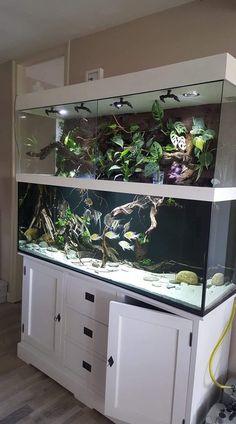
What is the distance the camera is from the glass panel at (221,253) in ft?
4.99

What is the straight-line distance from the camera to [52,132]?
2.22m

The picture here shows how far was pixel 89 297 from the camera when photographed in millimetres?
1962

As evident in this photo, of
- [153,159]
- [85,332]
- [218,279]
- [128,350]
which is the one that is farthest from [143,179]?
[85,332]

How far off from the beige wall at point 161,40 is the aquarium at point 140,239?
0.98 metres

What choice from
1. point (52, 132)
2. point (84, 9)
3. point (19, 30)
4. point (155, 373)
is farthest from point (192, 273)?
point (19, 30)

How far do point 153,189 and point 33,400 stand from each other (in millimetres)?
1642

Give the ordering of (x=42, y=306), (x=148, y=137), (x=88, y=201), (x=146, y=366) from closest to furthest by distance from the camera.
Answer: (x=146, y=366) < (x=148, y=137) < (x=88, y=201) < (x=42, y=306)

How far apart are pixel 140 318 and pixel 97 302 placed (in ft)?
1.17

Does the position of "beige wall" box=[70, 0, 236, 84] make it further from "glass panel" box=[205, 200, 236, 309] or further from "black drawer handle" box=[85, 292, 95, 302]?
"black drawer handle" box=[85, 292, 95, 302]

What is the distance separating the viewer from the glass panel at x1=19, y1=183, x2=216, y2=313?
5.19 ft

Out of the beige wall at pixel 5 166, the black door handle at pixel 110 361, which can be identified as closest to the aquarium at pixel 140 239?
the black door handle at pixel 110 361

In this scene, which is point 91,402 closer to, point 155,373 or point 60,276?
point 155,373

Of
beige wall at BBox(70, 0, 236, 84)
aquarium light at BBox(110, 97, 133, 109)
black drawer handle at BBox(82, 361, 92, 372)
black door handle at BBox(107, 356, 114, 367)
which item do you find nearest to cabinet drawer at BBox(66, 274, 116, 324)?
black door handle at BBox(107, 356, 114, 367)

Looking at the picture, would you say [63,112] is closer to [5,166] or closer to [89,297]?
[89,297]
